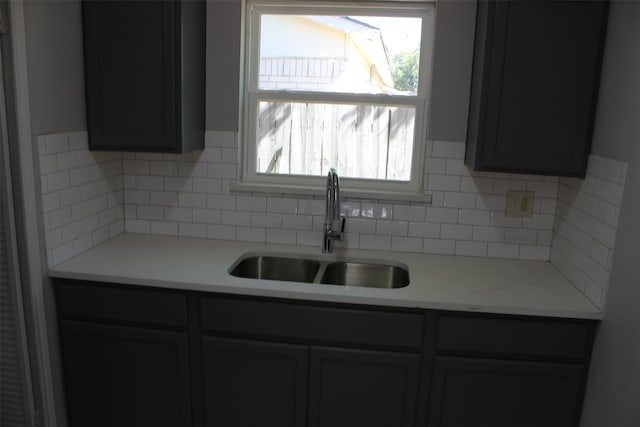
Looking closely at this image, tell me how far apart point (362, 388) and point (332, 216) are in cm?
76

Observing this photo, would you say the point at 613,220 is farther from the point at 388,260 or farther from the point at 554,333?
the point at 388,260

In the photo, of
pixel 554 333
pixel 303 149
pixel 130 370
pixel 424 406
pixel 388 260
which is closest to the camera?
pixel 554 333

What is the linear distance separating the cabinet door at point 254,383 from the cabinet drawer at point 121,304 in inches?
7.5

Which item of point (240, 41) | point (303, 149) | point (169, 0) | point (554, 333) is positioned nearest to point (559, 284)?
point (554, 333)

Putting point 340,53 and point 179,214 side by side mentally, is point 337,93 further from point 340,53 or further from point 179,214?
point 179,214

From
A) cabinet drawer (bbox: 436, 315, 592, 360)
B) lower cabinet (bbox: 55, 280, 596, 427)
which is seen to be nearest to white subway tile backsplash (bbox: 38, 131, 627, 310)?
cabinet drawer (bbox: 436, 315, 592, 360)

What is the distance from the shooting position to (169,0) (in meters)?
2.18

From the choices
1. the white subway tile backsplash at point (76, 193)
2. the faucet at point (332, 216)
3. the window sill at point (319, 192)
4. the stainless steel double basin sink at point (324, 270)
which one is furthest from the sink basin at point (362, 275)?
the white subway tile backsplash at point (76, 193)

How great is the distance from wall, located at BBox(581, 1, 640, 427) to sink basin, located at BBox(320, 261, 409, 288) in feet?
2.86

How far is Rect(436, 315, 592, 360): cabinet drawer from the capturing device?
1.94 m

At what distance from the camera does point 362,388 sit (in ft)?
6.84

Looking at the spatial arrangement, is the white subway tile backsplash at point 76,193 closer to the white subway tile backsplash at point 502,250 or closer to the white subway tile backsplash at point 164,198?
the white subway tile backsplash at point 164,198

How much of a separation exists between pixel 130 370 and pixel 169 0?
1.56m

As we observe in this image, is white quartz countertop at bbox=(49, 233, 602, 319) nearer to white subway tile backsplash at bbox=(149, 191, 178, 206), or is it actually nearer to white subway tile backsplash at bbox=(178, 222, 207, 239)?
white subway tile backsplash at bbox=(178, 222, 207, 239)
